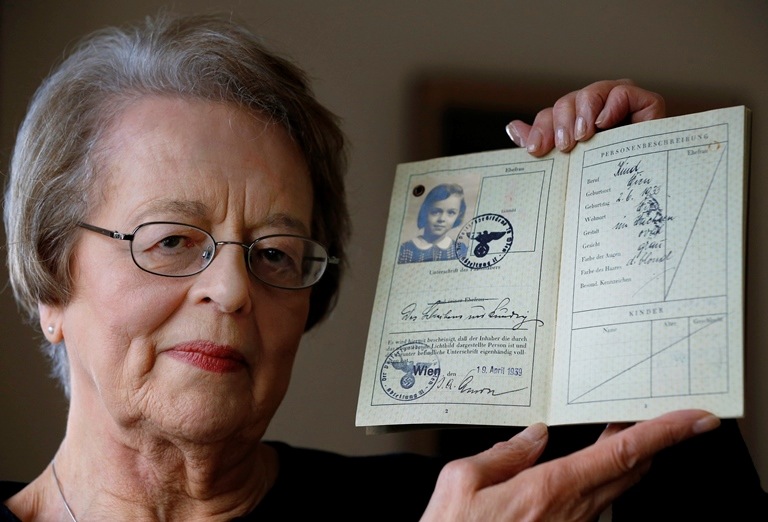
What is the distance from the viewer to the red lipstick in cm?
137

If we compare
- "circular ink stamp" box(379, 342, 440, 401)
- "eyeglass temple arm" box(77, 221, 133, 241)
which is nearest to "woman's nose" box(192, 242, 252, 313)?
"eyeglass temple arm" box(77, 221, 133, 241)

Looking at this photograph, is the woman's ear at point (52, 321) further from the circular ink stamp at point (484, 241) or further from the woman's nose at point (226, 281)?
the circular ink stamp at point (484, 241)

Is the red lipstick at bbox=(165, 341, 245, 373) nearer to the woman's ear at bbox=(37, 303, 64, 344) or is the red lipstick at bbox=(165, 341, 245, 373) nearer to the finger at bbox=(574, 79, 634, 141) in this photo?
the woman's ear at bbox=(37, 303, 64, 344)

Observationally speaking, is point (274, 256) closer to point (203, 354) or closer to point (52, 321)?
point (203, 354)

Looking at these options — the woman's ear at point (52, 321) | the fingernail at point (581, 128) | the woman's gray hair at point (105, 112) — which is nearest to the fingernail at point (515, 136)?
the fingernail at point (581, 128)

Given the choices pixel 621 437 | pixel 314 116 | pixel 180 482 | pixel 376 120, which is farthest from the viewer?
pixel 376 120

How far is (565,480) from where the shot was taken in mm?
1120

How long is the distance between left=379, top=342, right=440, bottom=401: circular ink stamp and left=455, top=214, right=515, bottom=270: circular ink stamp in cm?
16

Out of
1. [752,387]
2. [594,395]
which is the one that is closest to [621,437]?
[594,395]

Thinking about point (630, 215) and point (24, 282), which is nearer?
point (630, 215)

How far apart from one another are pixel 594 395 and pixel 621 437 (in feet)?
0.30

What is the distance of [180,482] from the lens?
1.50 metres

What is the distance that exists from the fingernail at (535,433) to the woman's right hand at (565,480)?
58 mm

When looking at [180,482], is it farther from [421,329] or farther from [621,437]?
[621,437]
